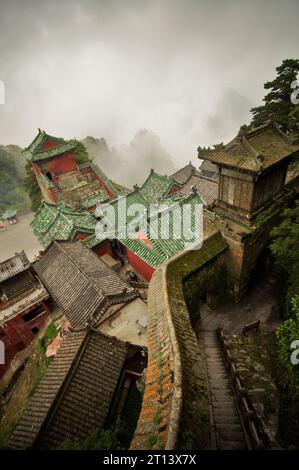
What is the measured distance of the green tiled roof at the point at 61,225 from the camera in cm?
2419

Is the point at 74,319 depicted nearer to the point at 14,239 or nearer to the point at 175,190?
the point at 175,190

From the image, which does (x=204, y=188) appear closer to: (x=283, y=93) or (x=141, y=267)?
(x=283, y=93)

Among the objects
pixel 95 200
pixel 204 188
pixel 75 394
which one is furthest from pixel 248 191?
pixel 95 200

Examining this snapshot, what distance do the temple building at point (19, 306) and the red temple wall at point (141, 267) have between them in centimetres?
860

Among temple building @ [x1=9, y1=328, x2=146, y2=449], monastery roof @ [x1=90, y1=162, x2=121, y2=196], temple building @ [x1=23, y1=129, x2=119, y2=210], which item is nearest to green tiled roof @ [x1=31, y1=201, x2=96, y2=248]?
temple building @ [x1=23, y1=129, x2=119, y2=210]

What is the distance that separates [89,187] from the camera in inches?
1387

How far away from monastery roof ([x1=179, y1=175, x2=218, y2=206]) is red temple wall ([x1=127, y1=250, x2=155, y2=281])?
12.9m

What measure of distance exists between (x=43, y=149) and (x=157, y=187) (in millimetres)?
16425

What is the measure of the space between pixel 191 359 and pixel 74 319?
34.5ft

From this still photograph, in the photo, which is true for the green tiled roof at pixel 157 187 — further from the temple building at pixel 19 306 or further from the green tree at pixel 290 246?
the green tree at pixel 290 246

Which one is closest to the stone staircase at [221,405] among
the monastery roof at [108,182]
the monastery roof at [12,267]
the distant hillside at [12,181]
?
the monastery roof at [12,267]

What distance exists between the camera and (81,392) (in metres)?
11.5
